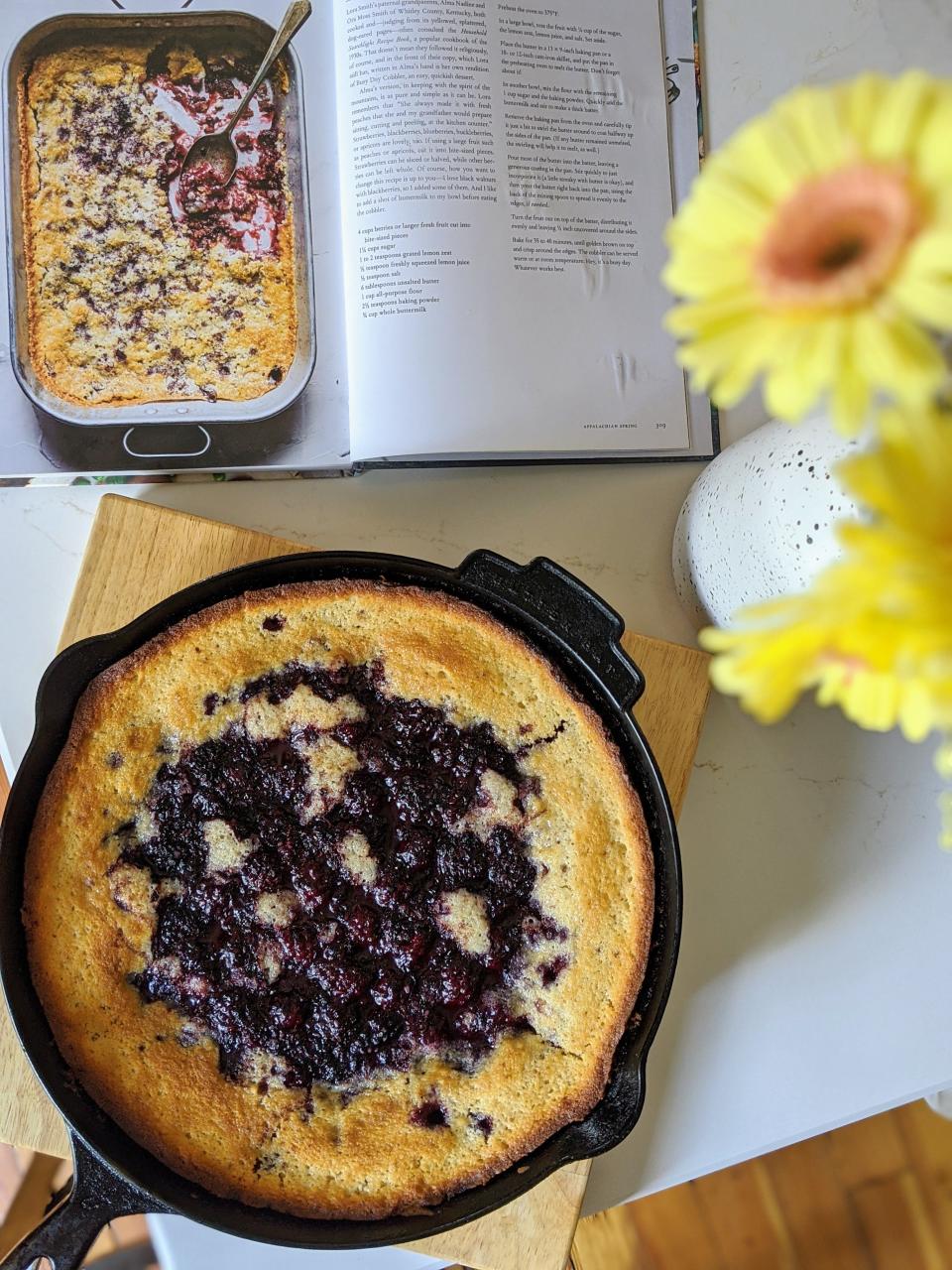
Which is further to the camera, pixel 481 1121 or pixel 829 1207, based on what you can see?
pixel 829 1207

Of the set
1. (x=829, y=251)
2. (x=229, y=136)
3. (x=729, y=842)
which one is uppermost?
(x=229, y=136)

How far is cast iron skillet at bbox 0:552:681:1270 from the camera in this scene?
3.01ft

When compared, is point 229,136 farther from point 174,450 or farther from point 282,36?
point 174,450

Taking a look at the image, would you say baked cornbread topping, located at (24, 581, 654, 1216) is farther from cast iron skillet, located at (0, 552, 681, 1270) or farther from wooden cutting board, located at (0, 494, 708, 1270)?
wooden cutting board, located at (0, 494, 708, 1270)

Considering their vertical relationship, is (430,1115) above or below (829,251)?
below

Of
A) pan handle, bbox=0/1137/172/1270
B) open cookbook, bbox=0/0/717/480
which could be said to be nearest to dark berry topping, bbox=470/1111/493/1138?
pan handle, bbox=0/1137/172/1270

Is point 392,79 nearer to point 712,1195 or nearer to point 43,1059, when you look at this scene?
point 43,1059

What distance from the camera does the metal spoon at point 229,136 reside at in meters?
1.17

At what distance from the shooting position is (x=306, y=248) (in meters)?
1.18

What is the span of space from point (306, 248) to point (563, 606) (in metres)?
0.57

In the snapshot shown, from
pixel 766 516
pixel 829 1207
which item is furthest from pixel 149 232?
pixel 829 1207

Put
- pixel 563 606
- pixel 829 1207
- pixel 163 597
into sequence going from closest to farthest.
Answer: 1. pixel 563 606
2. pixel 163 597
3. pixel 829 1207

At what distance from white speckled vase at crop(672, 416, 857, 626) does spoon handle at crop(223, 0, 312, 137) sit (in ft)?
2.38

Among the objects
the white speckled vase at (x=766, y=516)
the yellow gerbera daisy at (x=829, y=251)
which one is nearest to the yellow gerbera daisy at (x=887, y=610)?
the yellow gerbera daisy at (x=829, y=251)
